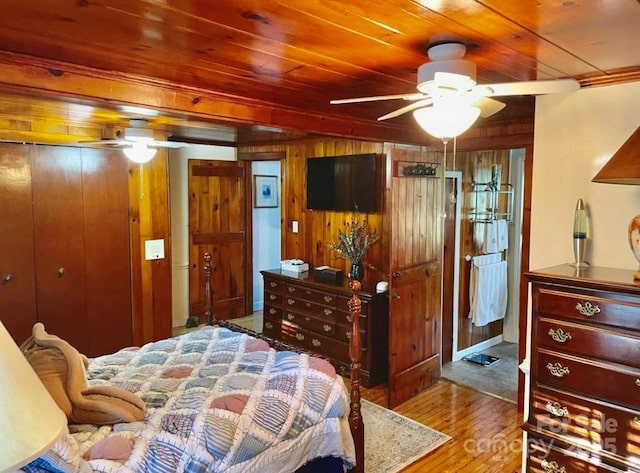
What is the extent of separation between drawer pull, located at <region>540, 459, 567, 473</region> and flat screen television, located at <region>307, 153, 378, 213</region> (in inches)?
99.2

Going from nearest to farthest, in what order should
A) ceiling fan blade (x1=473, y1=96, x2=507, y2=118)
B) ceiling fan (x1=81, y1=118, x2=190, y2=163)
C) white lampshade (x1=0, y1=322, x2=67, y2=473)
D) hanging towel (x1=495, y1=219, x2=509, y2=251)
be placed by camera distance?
white lampshade (x1=0, y1=322, x2=67, y2=473) < ceiling fan blade (x1=473, y1=96, x2=507, y2=118) < ceiling fan (x1=81, y1=118, x2=190, y2=163) < hanging towel (x1=495, y1=219, x2=509, y2=251)

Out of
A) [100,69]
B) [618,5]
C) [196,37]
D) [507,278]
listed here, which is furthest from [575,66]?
[507,278]

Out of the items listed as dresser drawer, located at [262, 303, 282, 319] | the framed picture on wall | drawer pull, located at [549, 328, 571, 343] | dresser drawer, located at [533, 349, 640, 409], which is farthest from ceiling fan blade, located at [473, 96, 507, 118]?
the framed picture on wall

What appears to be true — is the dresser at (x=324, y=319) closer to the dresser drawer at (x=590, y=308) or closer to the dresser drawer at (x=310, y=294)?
the dresser drawer at (x=310, y=294)

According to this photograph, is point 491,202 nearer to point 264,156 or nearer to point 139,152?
point 264,156

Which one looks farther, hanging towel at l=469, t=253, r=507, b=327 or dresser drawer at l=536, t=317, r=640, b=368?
hanging towel at l=469, t=253, r=507, b=327

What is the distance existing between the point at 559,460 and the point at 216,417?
5.41ft

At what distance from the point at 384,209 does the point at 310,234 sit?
1.03 metres

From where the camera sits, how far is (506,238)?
17.4 feet

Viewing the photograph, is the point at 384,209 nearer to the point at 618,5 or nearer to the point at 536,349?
the point at 536,349

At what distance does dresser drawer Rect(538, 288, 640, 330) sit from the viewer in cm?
195

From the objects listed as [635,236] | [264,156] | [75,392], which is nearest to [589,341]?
[635,236]

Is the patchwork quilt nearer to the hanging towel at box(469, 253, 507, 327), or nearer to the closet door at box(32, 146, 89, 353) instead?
the closet door at box(32, 146, 89, 353)

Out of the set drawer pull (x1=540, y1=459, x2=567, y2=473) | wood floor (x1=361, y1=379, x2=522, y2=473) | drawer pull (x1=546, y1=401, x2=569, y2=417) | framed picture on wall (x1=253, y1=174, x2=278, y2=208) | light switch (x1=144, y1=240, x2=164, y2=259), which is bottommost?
wood floor (x1=361, y1=379, x2=522, y2=473)
